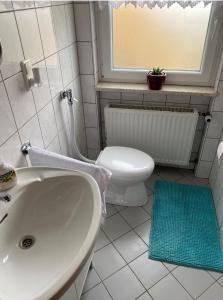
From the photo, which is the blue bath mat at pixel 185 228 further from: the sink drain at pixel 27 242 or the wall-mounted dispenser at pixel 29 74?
the wall-mounted dispenser at pixel 29 74

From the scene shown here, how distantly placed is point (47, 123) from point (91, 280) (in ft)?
3.12

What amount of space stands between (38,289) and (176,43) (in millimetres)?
1698

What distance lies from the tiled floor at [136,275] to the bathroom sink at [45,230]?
69cm

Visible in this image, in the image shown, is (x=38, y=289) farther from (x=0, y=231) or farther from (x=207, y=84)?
(x=207, y=84)

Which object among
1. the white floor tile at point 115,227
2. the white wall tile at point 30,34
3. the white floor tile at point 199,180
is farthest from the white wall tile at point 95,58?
the white floor tile at point 199,180

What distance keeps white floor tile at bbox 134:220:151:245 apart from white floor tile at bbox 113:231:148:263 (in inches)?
1.1

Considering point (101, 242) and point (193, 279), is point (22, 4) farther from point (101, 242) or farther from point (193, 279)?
point (193, 279)

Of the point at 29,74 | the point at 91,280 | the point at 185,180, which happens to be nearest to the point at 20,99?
the point at 29,74

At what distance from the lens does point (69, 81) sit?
162 cm

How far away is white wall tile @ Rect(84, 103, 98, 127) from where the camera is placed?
77.0 inches

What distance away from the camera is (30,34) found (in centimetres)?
110

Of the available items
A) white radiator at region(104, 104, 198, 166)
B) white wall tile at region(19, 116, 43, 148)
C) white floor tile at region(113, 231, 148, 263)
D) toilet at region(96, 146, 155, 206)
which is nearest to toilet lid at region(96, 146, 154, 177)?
toilet at region(96, 146, 155, 206)

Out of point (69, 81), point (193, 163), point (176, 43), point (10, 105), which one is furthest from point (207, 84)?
point (10, 105)

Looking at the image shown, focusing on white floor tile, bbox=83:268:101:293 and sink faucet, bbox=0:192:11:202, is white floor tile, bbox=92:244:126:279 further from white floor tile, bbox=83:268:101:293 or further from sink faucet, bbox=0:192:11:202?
sink faucet, bbox=0:192:11:202
